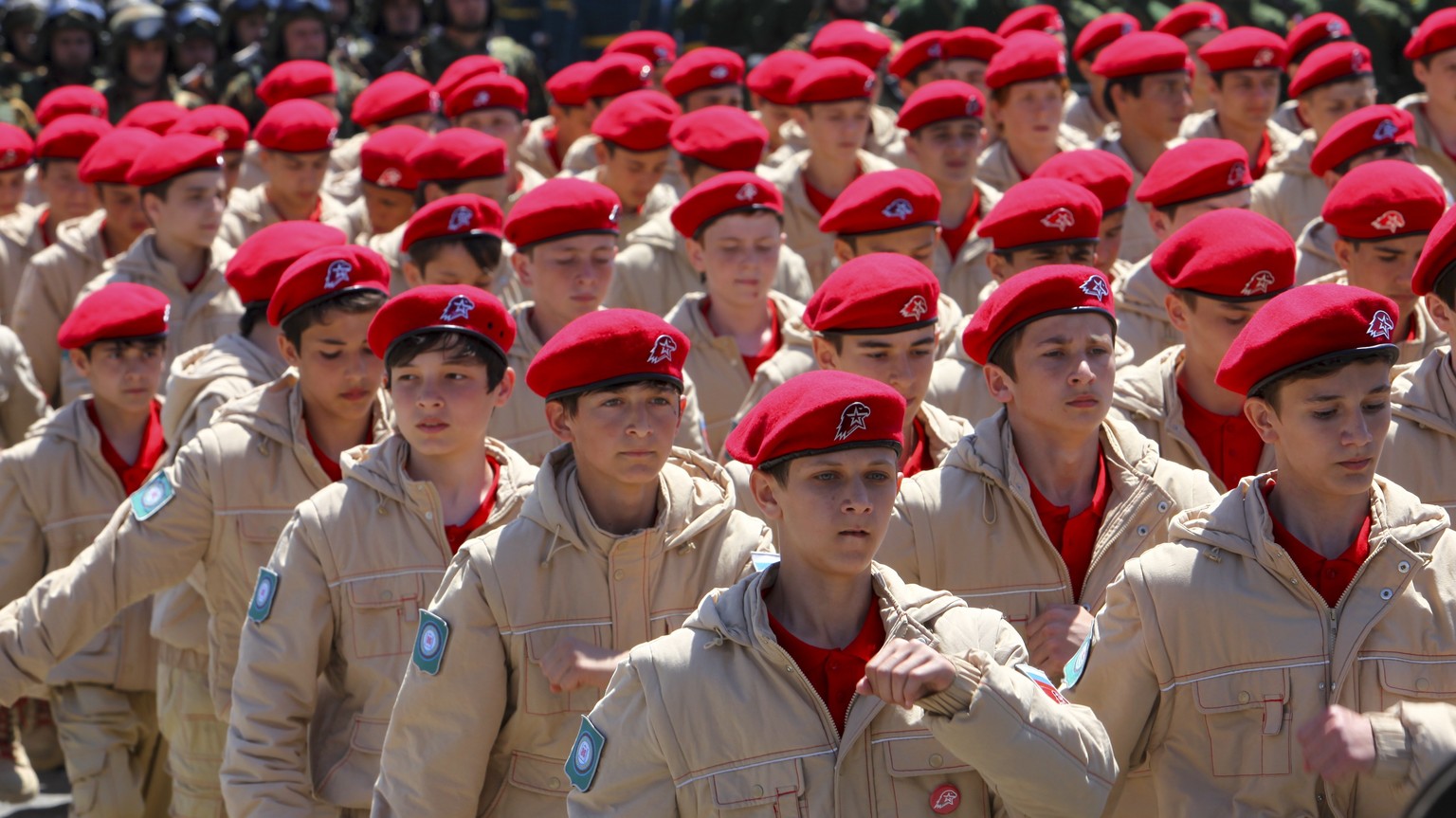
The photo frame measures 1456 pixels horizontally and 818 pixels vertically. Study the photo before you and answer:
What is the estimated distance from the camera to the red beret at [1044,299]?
17.2 ft

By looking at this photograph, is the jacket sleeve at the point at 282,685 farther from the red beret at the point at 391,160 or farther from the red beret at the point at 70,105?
the red beret at the point at 70,105

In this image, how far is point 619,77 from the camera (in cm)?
1288

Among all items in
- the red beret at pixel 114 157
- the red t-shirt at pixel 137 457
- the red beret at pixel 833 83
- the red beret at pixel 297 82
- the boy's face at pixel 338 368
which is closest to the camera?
the boy's face at pixel 338 368

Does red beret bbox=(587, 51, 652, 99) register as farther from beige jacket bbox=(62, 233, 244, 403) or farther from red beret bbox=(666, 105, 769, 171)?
beige jacket bbox=(62, 233, 244, 403)

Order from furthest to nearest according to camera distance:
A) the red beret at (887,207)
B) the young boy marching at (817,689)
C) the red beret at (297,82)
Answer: the red beret at (297,82)
the red beret at (887,207)
the young boy marching at (817,689)

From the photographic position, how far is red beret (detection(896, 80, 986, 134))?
33.3 ft

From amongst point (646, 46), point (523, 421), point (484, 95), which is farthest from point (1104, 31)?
point (523, 421)

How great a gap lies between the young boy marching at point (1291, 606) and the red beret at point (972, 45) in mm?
8747

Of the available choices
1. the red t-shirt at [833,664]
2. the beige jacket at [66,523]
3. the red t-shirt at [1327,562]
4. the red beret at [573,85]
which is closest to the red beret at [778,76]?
the red beret at [573,85]

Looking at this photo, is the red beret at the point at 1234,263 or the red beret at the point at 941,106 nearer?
the red beret at the point at 1234,263

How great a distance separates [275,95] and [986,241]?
622 cm

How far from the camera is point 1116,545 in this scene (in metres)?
5.05

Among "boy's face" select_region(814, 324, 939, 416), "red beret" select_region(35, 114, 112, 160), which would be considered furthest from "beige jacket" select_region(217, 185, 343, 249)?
"boy's face" select_region(814, 324, 939, 416)

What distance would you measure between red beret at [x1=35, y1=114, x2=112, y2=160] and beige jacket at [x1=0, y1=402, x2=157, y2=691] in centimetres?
541
